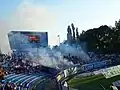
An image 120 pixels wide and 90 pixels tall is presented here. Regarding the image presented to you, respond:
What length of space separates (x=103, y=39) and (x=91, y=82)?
37.8 metres

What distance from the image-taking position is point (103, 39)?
2778 inches

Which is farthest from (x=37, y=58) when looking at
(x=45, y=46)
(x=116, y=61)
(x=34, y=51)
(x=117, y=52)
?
(x=117, y=52)

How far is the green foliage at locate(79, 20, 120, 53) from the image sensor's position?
66.2 m

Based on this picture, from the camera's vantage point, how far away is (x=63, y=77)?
31.0 meters

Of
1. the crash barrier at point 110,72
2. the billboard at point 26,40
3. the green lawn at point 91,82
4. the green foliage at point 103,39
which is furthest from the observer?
the green foliage at point 103,39

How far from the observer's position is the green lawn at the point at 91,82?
3098 cm

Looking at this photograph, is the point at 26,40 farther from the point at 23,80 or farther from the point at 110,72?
the point at 23,80

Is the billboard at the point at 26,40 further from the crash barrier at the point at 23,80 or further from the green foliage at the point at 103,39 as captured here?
the green foliage at the point at 103,39

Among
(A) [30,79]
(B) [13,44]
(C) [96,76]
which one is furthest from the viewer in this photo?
(B) [13,44]

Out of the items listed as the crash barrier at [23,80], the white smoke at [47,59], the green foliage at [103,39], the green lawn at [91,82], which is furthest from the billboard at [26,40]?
the green foliage at [103,39]

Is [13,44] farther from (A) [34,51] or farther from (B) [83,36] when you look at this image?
(B) [83,36]

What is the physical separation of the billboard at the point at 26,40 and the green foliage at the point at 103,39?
1912cm

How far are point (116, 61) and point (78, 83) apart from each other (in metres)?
15.5

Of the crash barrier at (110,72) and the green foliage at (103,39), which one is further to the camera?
the green foliage at (103,39)
